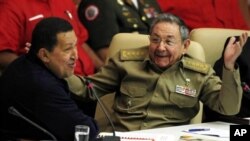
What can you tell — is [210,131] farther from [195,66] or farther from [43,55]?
[43,55]

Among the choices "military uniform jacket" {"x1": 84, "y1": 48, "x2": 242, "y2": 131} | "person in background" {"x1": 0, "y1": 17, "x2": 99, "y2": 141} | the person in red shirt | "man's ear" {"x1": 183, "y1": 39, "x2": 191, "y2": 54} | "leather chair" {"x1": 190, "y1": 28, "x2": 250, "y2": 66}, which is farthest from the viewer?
the person in red shirt

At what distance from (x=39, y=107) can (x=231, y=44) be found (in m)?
1.03

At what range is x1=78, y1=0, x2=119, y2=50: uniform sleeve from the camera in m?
3.79

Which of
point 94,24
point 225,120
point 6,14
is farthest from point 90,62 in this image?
point 225,120

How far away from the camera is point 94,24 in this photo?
3832 mm

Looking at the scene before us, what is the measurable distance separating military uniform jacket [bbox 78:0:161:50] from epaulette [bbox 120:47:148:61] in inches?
37.6

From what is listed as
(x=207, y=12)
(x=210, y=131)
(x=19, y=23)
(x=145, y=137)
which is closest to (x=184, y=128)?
(x=210, y=131)

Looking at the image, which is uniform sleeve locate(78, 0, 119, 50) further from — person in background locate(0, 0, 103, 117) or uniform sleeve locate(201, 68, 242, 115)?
uniform sleeve locate(201, 68, 242, 115)

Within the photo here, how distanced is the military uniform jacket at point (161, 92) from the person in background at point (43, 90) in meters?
0.61

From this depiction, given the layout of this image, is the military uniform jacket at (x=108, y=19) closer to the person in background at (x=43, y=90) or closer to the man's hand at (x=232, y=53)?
the man's hand at (x=232, y=53)

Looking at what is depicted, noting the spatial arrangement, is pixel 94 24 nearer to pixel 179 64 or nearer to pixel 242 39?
pixel 179 64

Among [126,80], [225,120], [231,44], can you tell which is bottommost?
[225,120]

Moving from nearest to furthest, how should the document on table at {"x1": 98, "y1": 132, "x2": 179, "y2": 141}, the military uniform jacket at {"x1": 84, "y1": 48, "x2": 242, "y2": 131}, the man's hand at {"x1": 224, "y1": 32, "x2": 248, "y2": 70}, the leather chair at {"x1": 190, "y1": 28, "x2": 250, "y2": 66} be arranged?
the document on table at {"x1": 98, "y1": 132, "x2": 179, "y2": 141} < the man's hand at {"x1": 224, "y1": 32, "x2": 248, "y2": 70} < the military uniform jacket at {"x1": 84, "y1": 48, "x2": 242, "y2": 131} < the leather chair at {"x1": 190, "y1": 28, "x2": 250, "y2": 66}

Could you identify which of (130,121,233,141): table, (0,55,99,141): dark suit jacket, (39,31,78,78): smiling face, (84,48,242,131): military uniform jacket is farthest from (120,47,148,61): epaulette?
(0,55,99,141): dark suit jacket
